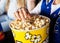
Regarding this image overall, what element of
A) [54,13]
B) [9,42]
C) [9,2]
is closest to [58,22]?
[54,13]

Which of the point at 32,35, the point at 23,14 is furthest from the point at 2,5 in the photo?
the point at 32,35

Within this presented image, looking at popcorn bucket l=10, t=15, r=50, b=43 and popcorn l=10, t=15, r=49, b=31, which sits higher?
popcorn l=10, t=15, r=49, b=31

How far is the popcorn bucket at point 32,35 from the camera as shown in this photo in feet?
2.08

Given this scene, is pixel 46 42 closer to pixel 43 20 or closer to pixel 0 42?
pixel 43 20

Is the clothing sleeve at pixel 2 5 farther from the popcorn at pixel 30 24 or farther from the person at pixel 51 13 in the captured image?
the popcorn at pixel 30 24

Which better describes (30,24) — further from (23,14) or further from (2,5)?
(2,5)

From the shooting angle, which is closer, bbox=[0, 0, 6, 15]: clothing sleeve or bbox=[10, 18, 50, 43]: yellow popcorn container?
bbox=[10, 18, 50, 43]: yellow popcorn container

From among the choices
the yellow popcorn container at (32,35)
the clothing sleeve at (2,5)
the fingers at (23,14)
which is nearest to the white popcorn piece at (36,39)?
the yellow popcorn container at (32,35)

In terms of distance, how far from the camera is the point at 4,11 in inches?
41.7

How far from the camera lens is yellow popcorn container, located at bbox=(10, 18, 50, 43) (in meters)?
0.64

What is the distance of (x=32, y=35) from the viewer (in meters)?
0.64

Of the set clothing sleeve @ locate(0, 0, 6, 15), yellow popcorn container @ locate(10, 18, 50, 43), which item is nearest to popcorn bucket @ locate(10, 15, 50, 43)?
yellow popcorn container @ locate(10, 18, 50, 43)

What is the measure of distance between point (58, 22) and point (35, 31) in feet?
0.49

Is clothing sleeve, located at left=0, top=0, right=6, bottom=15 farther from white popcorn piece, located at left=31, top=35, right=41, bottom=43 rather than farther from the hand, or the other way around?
white popcorn piece, located at left=31, top=35, right=41, bottom=43
